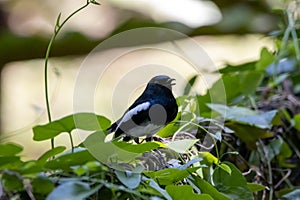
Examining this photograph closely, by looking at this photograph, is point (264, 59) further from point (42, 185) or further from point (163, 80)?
point (42, 185)

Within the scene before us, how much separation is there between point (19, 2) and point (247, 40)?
864mm

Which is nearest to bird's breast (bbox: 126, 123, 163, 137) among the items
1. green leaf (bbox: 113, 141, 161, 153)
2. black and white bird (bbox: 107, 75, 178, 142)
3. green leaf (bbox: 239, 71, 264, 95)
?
black and white bird (bbox: 107, 75, 178, 142)

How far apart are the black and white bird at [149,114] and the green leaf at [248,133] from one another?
0.64 feet

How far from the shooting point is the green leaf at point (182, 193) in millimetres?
490

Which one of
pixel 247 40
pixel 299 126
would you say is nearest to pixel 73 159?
pixel 299 126

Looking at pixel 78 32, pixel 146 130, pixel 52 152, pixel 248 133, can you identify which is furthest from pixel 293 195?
pixel 78 32

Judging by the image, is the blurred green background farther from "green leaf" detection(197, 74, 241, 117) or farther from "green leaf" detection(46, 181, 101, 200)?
"green leaf" detection(46, 181, 101, 200)

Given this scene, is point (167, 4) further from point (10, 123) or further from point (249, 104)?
point (249, 104)

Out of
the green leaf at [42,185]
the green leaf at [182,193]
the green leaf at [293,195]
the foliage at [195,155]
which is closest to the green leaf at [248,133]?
the foliage at [195,155]

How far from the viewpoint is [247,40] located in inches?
82.7

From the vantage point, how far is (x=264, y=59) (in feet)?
3.39

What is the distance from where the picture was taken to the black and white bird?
0.61 m

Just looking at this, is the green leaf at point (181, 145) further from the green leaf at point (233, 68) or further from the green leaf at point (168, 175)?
the green leaf at point (233, 68)

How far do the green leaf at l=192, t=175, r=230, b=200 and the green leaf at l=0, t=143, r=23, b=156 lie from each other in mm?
184
